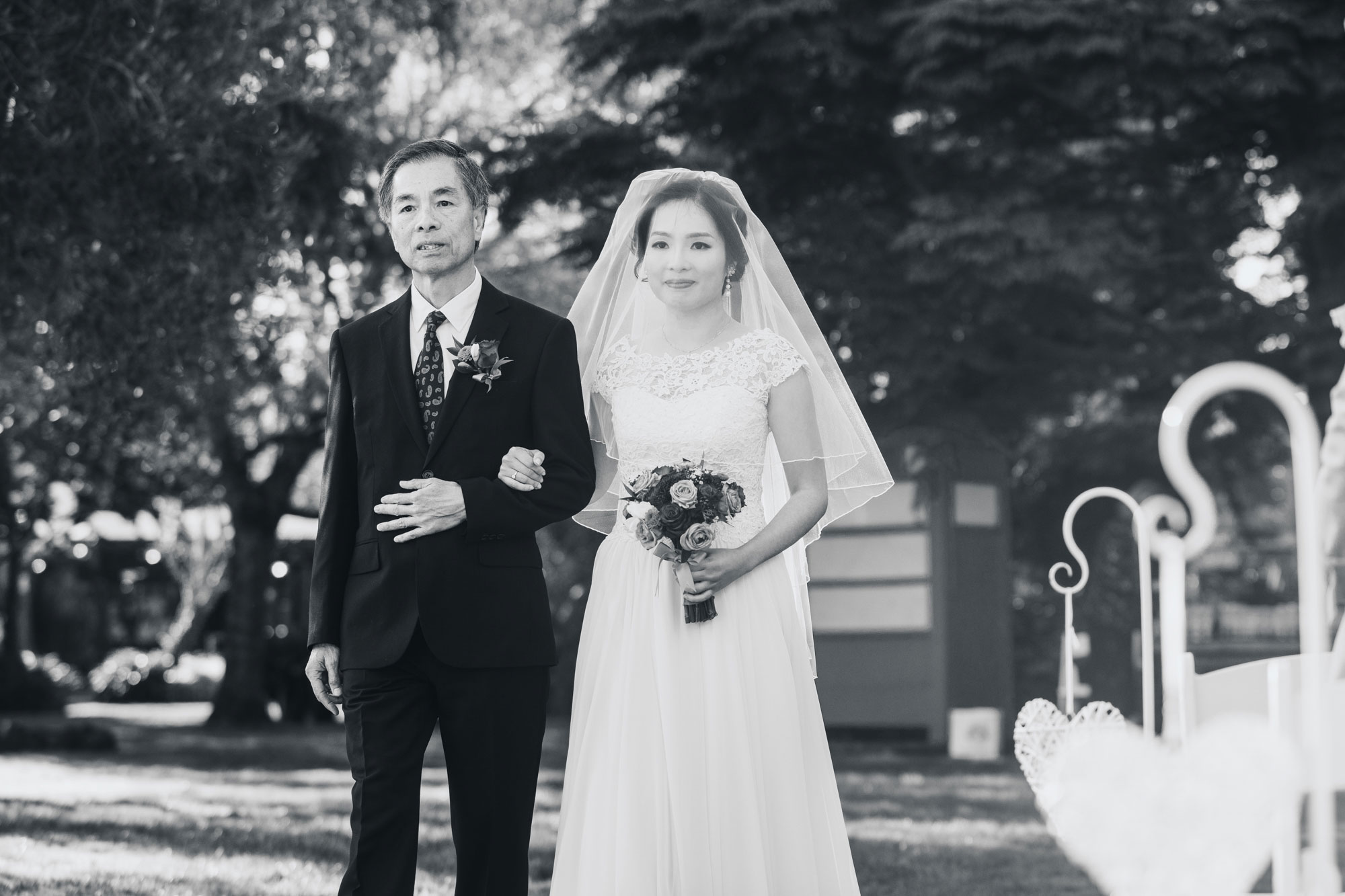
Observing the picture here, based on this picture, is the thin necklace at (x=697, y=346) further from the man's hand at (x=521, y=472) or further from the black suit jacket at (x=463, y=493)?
the man's hand at (x=521, y=472)

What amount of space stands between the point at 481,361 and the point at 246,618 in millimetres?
16657

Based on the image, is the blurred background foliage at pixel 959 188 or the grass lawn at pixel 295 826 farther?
the blurred background foliage at pixel 959 188

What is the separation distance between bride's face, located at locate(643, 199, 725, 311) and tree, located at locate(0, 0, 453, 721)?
454 centimetres

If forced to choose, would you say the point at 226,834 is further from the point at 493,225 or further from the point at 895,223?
the point at 493,225

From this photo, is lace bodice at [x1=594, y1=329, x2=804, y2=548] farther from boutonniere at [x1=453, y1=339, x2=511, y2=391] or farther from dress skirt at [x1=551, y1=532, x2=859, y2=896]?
boutonniere at [x1=453, y1=339, x2=511, y2=391]

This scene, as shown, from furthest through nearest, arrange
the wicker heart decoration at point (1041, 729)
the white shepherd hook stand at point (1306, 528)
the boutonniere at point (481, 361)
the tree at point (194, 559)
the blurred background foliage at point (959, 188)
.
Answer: the tree at point (194, 559) < the blurred background foliage at point (959, 188) < the boutonniere at point (481, 361) < the wicker heart decoration at point (1041, 729) < the white shepherd hook stand at point (1306, 528)

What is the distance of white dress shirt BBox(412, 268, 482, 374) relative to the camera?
4.10m

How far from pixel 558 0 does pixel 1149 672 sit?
654 inches

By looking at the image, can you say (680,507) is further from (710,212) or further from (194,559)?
(194,559)

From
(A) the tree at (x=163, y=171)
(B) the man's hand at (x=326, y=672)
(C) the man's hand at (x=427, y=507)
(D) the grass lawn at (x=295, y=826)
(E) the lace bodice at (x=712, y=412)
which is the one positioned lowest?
(D) the grass lawn at (x=295, y=826)

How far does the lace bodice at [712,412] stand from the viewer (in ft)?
Result: 14.4

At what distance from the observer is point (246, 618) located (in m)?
19.8

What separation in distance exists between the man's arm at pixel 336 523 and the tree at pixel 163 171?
451cm

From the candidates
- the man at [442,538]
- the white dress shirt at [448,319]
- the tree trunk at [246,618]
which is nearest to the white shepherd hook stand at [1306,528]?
the man at [442,538]
